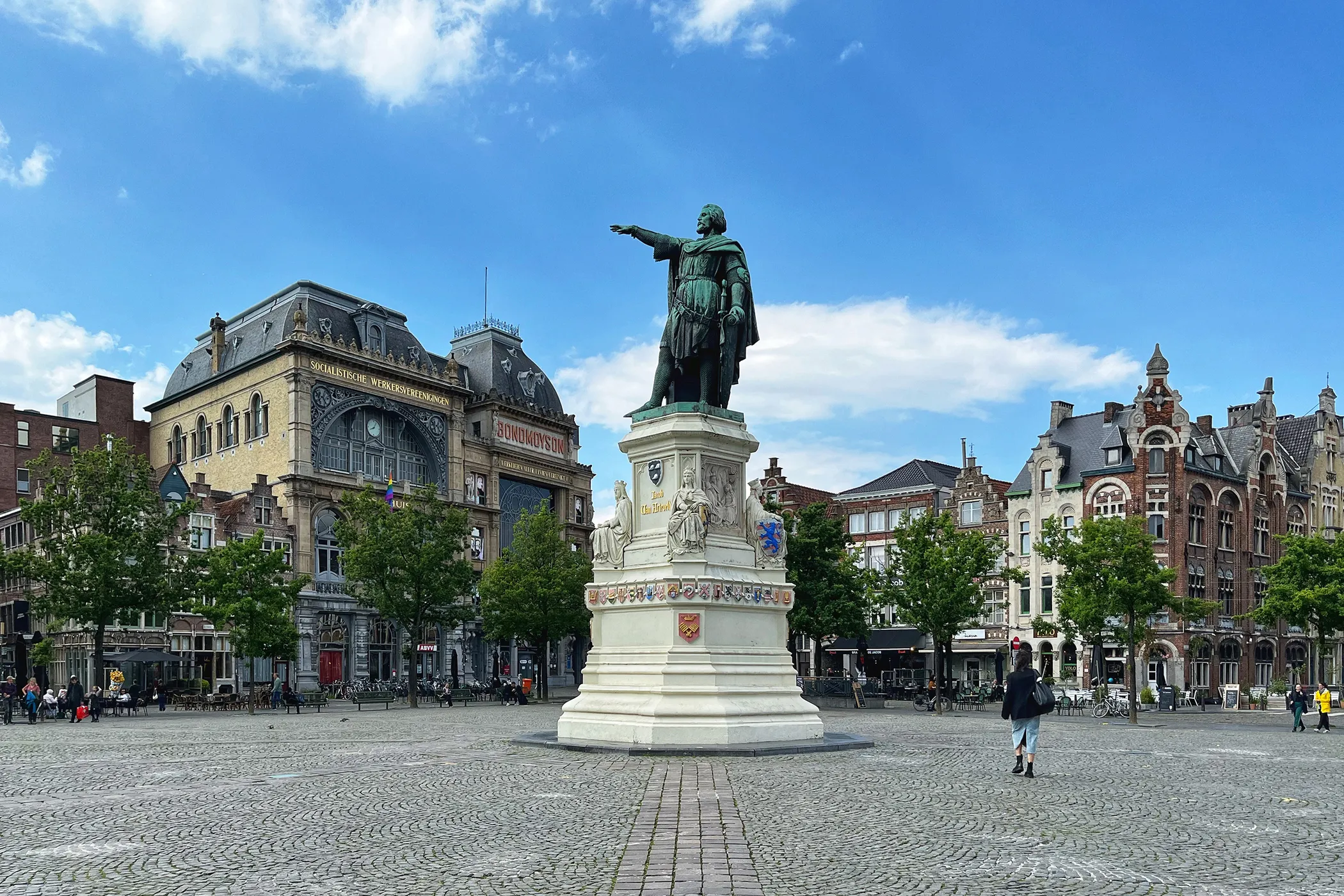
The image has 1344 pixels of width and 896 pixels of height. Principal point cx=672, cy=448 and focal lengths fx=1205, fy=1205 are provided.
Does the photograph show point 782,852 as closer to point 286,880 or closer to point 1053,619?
point 286,880

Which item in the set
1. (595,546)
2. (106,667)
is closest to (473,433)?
(106,667)

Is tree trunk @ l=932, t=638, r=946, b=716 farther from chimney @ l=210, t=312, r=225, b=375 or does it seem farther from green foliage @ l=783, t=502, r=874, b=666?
chimney @ l=210, t=312, r=225, b=375

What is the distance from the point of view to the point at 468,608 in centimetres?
5656

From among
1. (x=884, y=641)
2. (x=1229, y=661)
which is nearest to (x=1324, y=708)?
(x=1229, y=661)

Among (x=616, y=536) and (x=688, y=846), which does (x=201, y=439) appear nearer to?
(x=616, y=536)

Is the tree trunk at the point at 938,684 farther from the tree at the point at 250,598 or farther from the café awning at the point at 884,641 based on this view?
the tree at the point at 250,598

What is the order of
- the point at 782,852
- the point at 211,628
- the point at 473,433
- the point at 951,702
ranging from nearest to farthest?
1. the point at 782,852
2. the point at 951,702
3. the point at 211,628
4. the point at 473,433

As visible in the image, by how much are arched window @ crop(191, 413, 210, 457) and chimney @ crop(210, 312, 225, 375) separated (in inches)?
125

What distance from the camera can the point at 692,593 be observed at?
2064cm

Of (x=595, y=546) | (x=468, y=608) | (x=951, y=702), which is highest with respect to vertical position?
(x=595, y=546)

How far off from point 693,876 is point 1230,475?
2745 inches

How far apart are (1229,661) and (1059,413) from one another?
17186mm

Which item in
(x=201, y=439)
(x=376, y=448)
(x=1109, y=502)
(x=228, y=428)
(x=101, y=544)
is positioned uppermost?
(x=228, y=428)

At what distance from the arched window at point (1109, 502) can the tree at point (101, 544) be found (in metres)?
48.1
